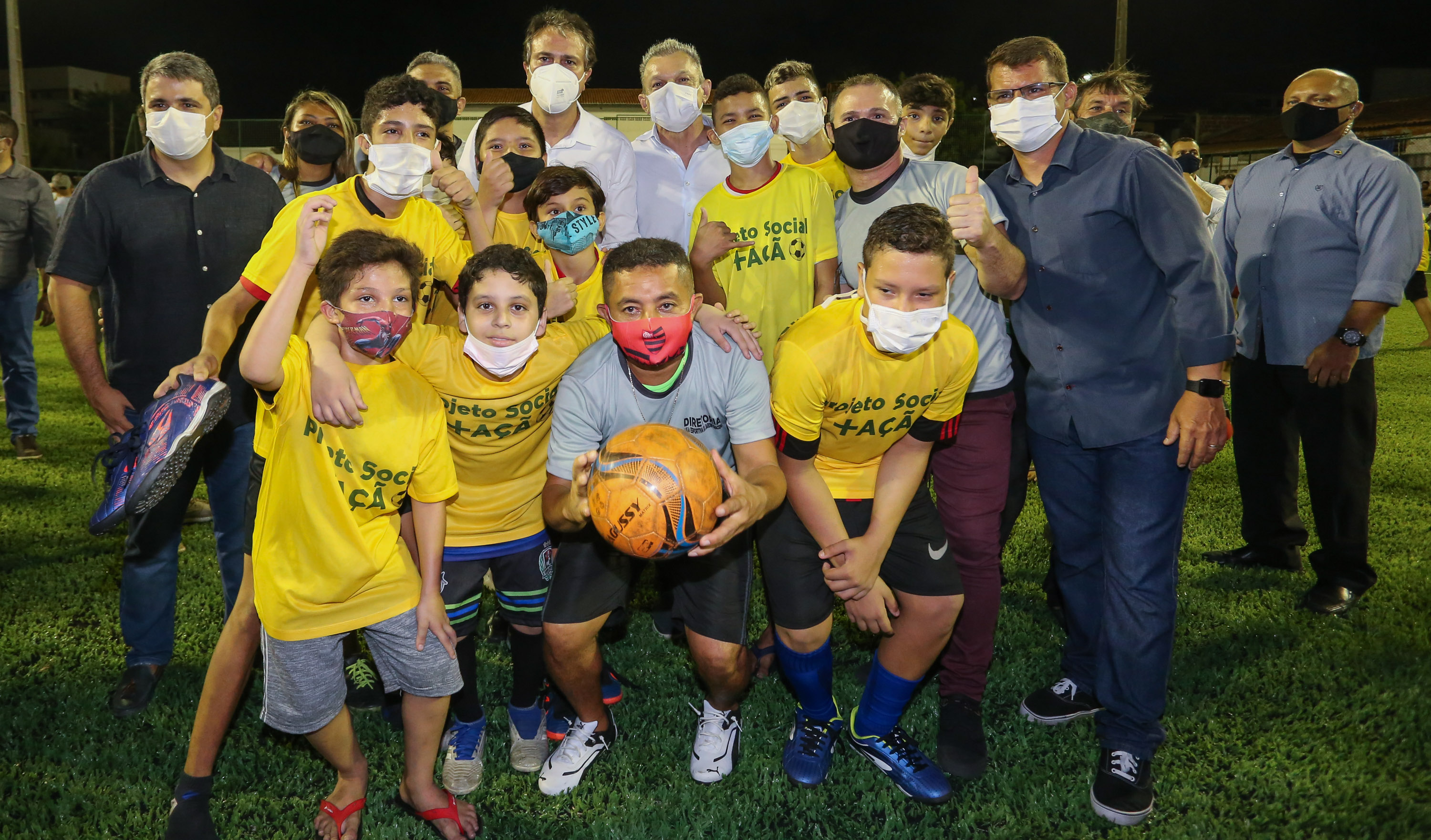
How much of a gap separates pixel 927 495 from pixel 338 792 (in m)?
2.67

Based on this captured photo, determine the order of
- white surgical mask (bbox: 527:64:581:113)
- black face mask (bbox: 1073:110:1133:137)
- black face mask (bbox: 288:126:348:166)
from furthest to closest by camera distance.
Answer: black face mask (bbox: 1073:110:1133:137)
white surgical mask (bbox: 527:64:581:113)
black face mask (bbox: 288:126:348:166)

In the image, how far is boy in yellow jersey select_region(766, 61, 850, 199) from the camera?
5.04 meters

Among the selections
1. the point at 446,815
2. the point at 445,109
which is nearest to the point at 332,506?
the point at 446,815

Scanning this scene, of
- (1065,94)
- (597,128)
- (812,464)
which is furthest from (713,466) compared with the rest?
(597,128)

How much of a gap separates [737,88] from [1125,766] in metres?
3.50

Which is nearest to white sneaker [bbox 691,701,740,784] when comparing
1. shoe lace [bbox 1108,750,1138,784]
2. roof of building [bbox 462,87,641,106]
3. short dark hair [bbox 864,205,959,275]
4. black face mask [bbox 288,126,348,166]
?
shoe lace [bbox 1108,750,1138,784]

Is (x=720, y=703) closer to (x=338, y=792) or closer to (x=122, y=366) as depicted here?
(x=338, y=792)

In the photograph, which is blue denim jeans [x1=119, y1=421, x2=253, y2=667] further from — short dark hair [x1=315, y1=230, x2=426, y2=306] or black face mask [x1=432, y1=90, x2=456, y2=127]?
black face mask [x1=432, y1=90, x2=456, y2=127]

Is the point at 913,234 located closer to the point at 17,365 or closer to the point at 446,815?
the point at 446,815

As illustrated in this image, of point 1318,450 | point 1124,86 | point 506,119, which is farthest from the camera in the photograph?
point 1124,86

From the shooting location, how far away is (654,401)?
3705 millimetres

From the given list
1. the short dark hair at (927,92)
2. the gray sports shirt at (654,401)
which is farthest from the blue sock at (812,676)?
the short dark hair at (927,92)

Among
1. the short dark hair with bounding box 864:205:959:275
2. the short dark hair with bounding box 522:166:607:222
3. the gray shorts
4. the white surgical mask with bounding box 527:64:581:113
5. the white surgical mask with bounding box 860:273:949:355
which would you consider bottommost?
the gray shorts

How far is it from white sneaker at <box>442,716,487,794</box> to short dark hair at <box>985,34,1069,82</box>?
3.62m
